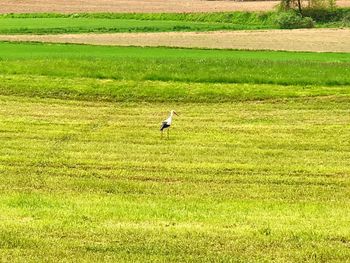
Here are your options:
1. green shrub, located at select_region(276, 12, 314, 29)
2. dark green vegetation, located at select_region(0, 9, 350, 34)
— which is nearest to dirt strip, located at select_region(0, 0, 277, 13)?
dark green vegetation, located at select_region(0, 9, 350, 34)

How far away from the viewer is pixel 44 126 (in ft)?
80.9

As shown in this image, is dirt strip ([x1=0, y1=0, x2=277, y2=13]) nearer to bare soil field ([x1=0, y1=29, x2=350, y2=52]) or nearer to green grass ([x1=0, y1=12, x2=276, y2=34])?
green grass ([x1=0, y1=12, x2=276, y2=34])

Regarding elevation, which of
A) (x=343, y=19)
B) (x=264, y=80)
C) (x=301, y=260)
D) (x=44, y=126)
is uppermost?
(x=301, y=260)

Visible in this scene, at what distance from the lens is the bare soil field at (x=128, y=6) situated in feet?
308

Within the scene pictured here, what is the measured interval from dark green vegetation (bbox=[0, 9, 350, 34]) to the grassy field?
35739 millimetres

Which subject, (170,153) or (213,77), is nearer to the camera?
(170,153)

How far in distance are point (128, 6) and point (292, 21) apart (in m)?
26.9

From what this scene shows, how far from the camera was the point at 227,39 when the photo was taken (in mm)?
62750

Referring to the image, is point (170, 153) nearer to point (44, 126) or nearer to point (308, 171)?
point (308, 171)

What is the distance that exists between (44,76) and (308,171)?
21133mm

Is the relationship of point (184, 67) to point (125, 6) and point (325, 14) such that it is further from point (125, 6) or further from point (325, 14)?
point (125, 6)

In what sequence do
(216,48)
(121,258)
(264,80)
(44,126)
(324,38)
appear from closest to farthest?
1. (121,258)
2. (44,126)
3. (264,80)
4. (216,48)
5. (324,38)

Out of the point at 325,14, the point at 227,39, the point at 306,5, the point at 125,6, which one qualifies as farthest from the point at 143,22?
the point at 227,39

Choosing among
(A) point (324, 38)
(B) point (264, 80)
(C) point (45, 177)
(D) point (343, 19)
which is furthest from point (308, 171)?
(D) point (343, 19)
